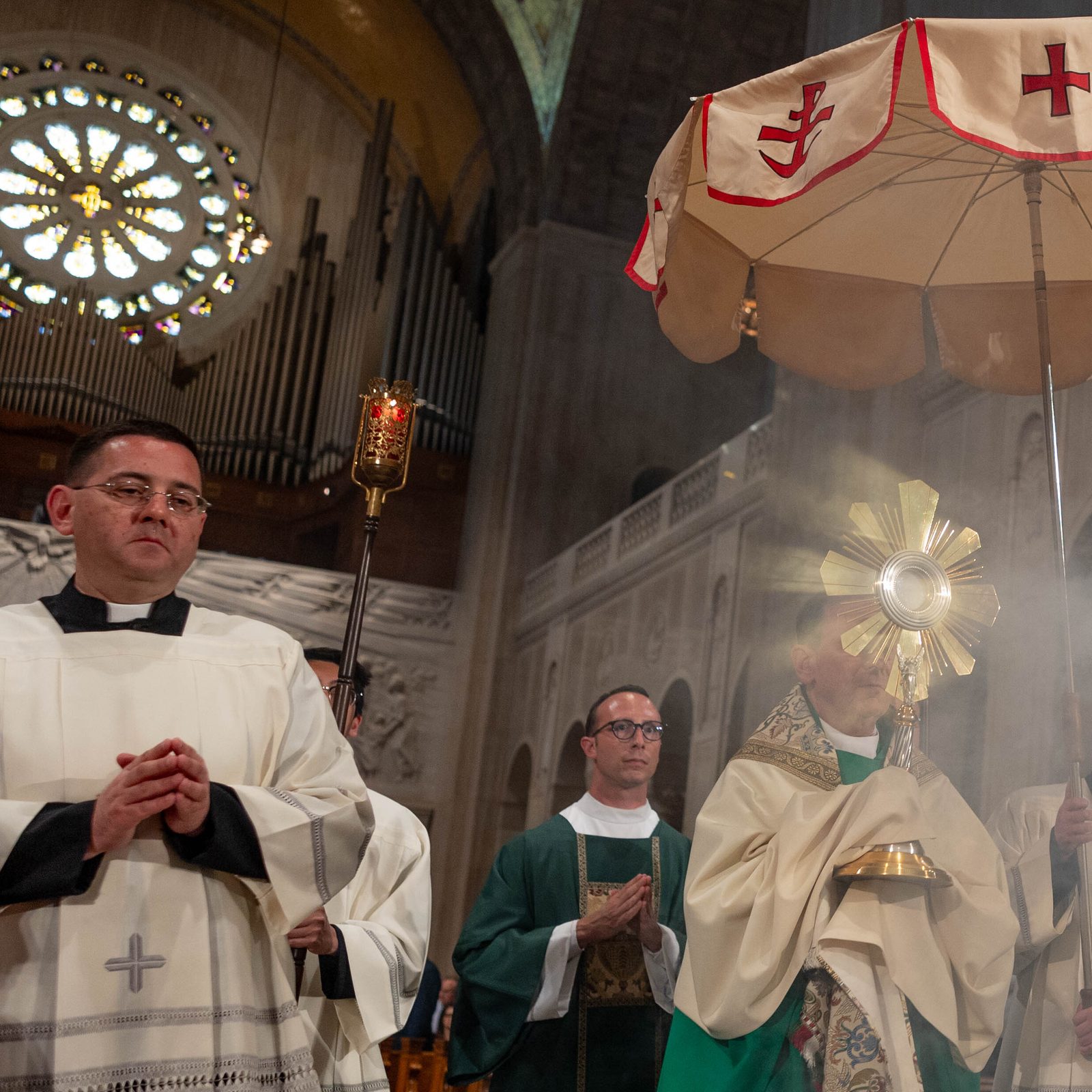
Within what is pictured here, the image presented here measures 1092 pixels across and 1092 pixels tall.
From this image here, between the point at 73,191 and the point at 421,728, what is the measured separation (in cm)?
647

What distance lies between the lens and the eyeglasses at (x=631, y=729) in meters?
3.80

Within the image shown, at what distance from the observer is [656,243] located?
3080 millimetres

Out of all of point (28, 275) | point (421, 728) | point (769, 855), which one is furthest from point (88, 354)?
point (769, 855)

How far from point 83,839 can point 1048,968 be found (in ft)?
6.88

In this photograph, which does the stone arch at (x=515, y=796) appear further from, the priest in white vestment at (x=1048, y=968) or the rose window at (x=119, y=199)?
the priest in white vestment at (x=1048, y=968)

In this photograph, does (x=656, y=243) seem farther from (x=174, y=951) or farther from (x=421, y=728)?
(x=421, y=728)

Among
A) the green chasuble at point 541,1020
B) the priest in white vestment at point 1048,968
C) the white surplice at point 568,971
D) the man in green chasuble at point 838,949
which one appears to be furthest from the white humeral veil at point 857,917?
the green chasuble at point 541,1020

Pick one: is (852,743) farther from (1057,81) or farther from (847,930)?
(1057,81)

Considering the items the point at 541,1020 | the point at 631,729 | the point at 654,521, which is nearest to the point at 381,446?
the point at 631,729

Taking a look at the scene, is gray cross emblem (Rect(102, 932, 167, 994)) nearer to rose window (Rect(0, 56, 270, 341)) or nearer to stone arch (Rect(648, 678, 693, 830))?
stone arch (Rect(648, 678, 693, 830))

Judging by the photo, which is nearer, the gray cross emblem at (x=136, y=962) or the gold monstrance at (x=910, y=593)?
the gray cross emblem at (x=136, y=962)

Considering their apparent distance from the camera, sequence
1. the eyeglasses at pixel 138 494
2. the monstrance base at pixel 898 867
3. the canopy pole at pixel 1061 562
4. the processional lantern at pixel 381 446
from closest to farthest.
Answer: the eyeglasses at pixel 138 494 < the monstrance base at pixel 898 867 < the canopy pole at pixel 1061 562 < the processional lantern at pixel 381 446

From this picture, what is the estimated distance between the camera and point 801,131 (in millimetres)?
2805

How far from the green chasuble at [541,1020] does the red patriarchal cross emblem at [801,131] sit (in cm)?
193
